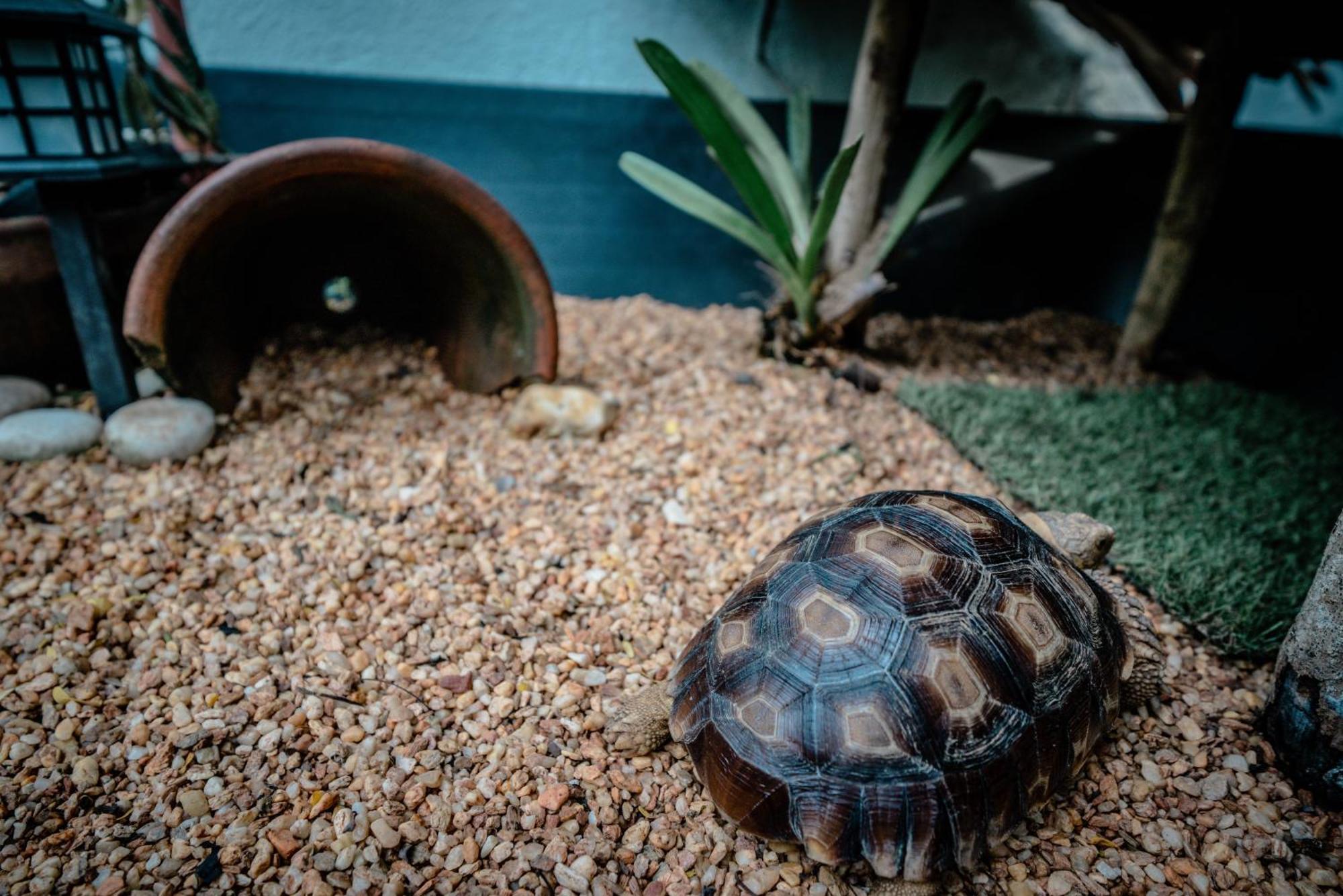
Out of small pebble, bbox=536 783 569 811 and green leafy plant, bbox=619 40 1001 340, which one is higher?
green leafy plant, bbox=619 40 1001 340

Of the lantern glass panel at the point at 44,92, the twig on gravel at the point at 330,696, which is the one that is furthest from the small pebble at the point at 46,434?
the twig on gravel at the point at 330,696

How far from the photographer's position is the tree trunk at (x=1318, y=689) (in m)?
1.40

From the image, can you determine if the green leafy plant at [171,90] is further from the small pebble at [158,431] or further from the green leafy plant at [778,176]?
the green leafy plant at [778,176]

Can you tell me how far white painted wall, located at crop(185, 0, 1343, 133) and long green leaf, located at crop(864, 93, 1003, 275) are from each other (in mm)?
952

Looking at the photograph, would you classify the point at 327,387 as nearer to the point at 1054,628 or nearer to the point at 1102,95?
the point at 1054,628

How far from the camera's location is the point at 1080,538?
1.66 meters

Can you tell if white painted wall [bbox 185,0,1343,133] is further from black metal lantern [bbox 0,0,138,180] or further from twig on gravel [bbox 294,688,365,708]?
twig on gravel [bbox 294,688,365,708]

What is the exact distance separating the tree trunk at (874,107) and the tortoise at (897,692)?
1.93 m

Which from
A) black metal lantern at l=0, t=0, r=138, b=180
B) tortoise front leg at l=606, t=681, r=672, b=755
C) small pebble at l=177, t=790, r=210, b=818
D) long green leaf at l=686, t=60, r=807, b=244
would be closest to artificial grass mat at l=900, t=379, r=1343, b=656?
long green leaf at l=686, t=60, r=807, b=244

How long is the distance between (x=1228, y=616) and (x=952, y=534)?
0.99m

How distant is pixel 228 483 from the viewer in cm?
213

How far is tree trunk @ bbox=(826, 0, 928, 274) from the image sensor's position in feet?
9.22

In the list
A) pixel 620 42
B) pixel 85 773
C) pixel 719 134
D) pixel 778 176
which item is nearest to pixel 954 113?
pixel 778 176

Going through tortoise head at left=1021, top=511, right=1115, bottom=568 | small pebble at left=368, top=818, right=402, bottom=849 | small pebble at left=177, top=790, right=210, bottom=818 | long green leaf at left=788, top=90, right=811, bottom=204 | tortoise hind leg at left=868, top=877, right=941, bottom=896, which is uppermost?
long green leaf at left=788, top=90, right=811, bottom=204
